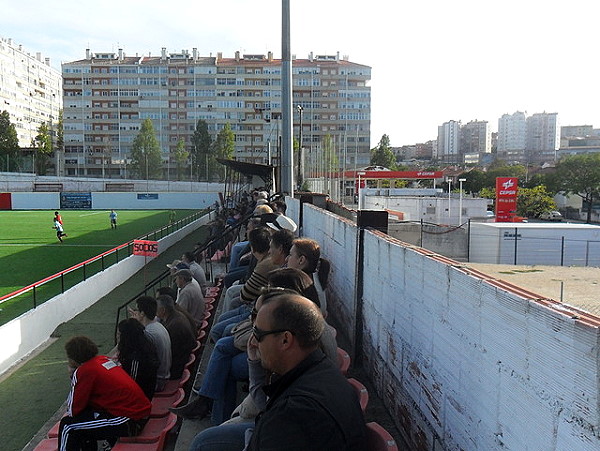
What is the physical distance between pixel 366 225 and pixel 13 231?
32.5 metres

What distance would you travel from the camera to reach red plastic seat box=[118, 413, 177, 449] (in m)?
4.55

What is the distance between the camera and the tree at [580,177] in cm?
6117

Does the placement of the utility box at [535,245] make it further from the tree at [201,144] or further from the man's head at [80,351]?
the tree at [201,144]

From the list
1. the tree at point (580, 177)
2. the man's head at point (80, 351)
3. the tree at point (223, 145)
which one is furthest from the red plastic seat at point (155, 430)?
the tree at point (223, 145)

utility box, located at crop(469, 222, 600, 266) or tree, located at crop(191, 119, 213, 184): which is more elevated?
tree, located at crop(191, 119, 213, 184)

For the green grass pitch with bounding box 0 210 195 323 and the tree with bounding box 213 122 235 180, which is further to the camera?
the tree with bounding box 213 122 235 180

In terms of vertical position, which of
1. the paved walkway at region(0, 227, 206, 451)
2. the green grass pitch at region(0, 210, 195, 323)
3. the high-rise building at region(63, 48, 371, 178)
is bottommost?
the green grass pitch at region(0, 210, 195, 323)

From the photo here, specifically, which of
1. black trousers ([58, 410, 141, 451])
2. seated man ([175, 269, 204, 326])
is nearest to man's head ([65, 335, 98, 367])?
black trousers ([58, 410, 141, 451])

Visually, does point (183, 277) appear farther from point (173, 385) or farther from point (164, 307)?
point (173, 385)

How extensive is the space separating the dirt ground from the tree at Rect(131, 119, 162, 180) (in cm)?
7327

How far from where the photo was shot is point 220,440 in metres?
2.96

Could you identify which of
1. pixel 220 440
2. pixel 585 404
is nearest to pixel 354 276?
pixel 220 440

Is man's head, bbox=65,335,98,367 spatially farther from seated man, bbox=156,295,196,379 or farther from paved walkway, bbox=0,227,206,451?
paved walkway, bbox=0,227,206,451

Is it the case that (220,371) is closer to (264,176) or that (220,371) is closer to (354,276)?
(354,276)
